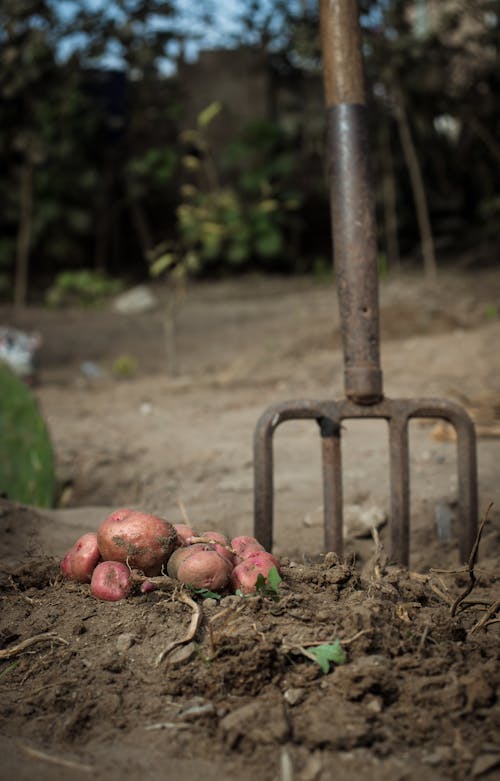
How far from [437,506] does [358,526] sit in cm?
32

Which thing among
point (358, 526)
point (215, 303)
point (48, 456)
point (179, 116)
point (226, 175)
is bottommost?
point (358, 526)

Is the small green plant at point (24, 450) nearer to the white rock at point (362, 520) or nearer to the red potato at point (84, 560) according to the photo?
the white rock at point (362, 520)

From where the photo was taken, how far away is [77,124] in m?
9.95

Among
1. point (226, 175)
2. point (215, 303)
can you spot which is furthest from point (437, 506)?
point (226, 175)

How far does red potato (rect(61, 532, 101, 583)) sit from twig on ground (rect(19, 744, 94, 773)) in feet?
1.68

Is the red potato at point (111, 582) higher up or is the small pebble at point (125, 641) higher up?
the red potato at point (111, 582)

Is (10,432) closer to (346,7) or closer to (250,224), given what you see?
(346,7)

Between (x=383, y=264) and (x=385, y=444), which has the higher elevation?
(x=383, y=264)

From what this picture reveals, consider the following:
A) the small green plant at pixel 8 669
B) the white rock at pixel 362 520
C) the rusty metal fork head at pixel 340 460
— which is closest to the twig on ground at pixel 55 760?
the small green plant at pixel 8 669

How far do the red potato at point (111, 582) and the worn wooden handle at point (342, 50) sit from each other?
5.04ft

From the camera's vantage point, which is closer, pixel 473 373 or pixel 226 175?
pixel 473 373

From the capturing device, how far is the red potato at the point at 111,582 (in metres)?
1.53

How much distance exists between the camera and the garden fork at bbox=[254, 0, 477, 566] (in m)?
2.12

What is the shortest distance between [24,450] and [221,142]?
8688 mm
